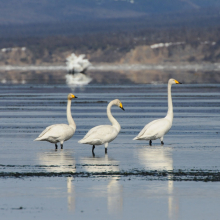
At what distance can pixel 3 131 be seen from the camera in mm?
17359

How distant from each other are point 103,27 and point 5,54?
42724 millimetres

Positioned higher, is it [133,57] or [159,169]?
[133,57]

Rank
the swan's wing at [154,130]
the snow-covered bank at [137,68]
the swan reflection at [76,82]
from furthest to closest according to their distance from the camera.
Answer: the snow-covered bank at [137,68]
the swan reflection at [76,82]
the swan's wing at [154,130]

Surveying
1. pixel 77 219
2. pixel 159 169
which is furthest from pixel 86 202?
pixel 159 169

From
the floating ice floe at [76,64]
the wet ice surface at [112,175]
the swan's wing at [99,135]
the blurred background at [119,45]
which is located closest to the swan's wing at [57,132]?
the wet ice surface at [112,175]

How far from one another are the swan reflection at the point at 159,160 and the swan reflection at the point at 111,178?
0.57 meters

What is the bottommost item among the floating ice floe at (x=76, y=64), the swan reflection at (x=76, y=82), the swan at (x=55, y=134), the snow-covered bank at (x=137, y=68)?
the swan at (x=55, y=134)

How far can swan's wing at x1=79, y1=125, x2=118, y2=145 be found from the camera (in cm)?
1304

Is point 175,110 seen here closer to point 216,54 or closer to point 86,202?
point 86,202

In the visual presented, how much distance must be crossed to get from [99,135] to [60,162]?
54.3 inches

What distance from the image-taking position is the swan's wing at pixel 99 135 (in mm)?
13039

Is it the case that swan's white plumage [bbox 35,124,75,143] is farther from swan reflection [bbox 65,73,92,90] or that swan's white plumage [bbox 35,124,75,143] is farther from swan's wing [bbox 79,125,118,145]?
swan reflection [bbox 65,73,92,90]

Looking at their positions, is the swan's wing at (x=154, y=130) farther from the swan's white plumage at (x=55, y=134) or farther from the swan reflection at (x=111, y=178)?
the swan reflection at (x=111, y=178)

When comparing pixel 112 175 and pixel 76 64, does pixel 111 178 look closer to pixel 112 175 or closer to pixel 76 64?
pixel 112 175
